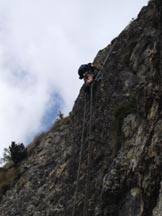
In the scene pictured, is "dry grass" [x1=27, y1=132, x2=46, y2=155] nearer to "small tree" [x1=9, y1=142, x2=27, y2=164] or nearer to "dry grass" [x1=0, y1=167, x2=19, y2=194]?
"small tree" [x1=9, y1=142, x2=27, y2=164]

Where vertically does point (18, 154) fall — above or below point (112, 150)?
above

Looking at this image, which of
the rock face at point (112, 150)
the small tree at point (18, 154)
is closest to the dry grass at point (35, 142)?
the small tree at point (18, 154)

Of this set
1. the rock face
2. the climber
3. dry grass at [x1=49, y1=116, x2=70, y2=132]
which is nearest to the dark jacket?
the climber

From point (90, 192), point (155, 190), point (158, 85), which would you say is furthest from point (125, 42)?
point (155, 190)

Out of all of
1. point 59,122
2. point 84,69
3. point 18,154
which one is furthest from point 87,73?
point 18,154

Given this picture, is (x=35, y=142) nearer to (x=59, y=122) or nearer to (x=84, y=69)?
(x=59, y=122)

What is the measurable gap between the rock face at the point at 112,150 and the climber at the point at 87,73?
0.95 feet

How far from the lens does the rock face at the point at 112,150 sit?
430 inches

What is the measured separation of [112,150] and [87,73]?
17.1 feet

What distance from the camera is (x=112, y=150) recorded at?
1256 centimetres

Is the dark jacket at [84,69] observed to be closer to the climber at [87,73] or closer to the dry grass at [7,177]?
the climber at [87,73]

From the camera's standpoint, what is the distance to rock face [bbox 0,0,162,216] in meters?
10.9

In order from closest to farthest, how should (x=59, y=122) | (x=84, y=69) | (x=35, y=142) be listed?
1. (x=84, y=69)
2. (x=59, y=122)
3. (x=35, y=142)

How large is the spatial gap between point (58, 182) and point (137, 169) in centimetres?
422
